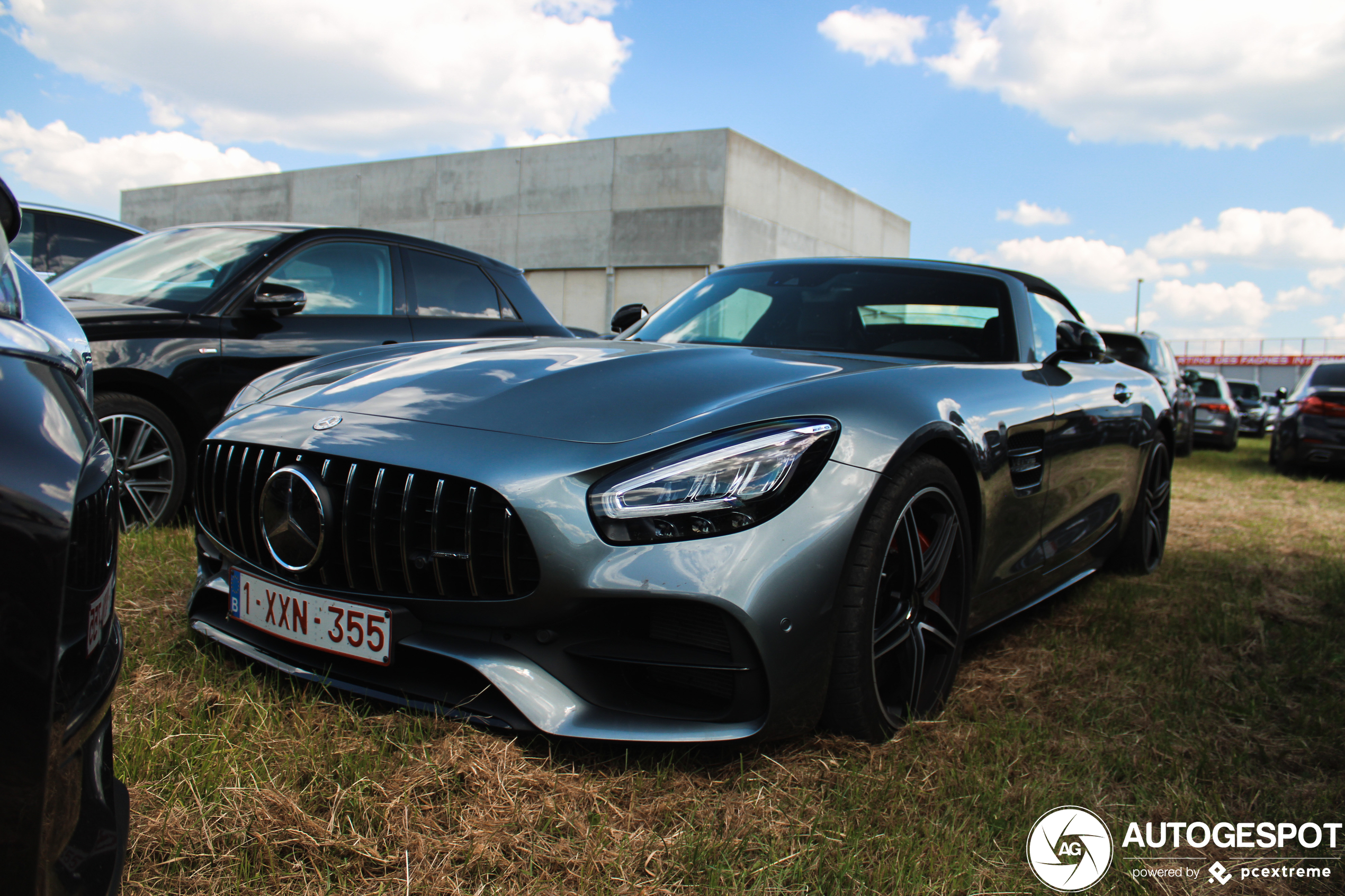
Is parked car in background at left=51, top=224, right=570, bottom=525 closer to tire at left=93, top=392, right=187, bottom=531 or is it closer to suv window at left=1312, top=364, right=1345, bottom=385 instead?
tire at left=93, top=392, right=187, bottom=531

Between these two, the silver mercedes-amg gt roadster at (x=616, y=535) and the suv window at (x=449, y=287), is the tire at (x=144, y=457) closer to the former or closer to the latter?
the silver mercedes-amg gt roadster at (x=616, y=535)

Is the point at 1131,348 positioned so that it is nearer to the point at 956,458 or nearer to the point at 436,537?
the point at 956,458

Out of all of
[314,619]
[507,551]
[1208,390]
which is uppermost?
[1208,390]

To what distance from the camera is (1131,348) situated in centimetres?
1041

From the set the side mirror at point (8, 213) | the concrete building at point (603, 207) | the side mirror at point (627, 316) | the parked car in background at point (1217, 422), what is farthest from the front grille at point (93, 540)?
the concrete building at point (603, 207)

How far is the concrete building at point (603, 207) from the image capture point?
2522 centimetres

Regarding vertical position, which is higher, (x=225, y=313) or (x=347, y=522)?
(x=225, y=313)

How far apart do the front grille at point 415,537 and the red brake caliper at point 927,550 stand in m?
0.99

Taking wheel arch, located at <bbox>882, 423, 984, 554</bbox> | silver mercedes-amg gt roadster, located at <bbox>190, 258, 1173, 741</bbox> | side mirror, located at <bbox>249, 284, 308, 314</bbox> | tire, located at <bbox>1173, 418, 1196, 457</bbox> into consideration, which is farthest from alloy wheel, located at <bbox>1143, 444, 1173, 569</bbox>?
tire, located at <bbox>1173, 418, 1196, 457</bbox>

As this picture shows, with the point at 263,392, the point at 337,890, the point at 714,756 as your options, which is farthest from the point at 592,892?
the point at 263,392

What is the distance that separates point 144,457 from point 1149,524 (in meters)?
4.47

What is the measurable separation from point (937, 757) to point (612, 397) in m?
1.11

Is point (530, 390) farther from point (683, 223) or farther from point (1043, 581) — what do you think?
point (683, 223)

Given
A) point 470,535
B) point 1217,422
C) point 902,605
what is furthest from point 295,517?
point 1217,422
